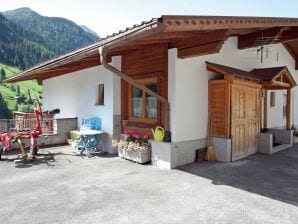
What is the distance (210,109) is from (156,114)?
1.75 metres

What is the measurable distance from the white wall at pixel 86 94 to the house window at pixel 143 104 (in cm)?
56

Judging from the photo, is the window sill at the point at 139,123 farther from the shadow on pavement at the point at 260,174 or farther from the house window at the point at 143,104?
the shadow on pavement at the point at 260,174

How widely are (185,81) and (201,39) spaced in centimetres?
138

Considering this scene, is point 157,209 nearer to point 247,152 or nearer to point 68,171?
point 68,171

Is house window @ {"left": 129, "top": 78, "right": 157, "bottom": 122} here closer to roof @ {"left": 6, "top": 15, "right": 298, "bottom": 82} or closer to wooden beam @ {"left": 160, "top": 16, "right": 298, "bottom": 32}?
roof @ {"left": 6, "top": 15, "right": 298, "bottom": 82}

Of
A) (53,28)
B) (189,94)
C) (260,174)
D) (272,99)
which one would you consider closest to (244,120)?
(189,94)

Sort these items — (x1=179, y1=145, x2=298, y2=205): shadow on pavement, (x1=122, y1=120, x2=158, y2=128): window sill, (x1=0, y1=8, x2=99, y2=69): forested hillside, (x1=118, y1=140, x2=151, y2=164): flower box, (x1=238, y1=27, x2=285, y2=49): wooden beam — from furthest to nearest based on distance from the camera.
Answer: (x1=0, y1=8, x2=99, y2=69): forested hillside, (x1=238, y1=27, x2=285, y2=49): wooden beam, (x1=122, y1=120, x2=158, y2=128): window sill, (x1=118, y1=140, x2=151, y2=164): flower box, (x1=179, y1=145, x2=298, y2=205): shadow on pavement

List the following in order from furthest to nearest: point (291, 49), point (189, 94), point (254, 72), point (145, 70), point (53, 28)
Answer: point (53, 28)
point (291, 49)
point (254, 72)
point (145, 70)
point (189, 94)

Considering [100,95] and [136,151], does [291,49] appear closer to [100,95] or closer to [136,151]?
[100,95]

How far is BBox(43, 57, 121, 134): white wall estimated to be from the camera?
9.90 meters

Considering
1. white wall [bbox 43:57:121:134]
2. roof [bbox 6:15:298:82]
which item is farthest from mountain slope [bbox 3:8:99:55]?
roof [bbox 6:15:298:82]

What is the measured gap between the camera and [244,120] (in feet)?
30.1

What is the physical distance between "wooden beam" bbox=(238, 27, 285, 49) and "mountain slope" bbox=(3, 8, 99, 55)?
11095 cm

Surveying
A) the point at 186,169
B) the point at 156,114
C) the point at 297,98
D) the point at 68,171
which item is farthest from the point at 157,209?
the point at 297,98
